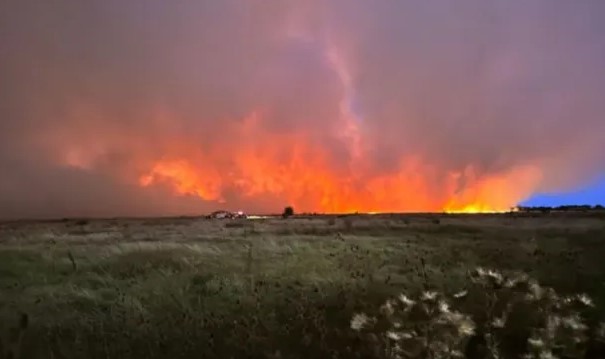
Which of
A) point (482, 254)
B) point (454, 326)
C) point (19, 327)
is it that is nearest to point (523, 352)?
point (454, 326)

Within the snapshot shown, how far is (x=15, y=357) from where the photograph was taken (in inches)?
601

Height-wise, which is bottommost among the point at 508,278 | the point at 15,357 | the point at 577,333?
the point at 15,357

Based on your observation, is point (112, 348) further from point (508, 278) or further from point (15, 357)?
point (508, 278)

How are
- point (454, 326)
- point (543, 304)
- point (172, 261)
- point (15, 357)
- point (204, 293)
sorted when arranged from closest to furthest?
point (15, 357), point (454, 326), point (543, 304), point (204, 293), point (172, 261)

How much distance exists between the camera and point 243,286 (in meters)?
19.5

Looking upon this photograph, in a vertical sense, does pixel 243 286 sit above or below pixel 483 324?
above

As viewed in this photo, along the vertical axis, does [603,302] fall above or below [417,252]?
below

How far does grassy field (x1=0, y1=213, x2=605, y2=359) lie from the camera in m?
15.8

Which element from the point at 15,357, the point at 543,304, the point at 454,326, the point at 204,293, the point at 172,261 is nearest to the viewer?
the point at 15,357

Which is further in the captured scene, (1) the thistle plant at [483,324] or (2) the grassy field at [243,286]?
(2) the grassy field at [243,286]

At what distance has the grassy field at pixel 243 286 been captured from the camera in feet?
51.9

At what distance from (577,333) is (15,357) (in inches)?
562

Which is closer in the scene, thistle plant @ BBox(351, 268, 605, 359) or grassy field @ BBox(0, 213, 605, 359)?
thistle plant @ BBox(351, 268, 605, 359)

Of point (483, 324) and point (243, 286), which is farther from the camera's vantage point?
point (243, 286)
